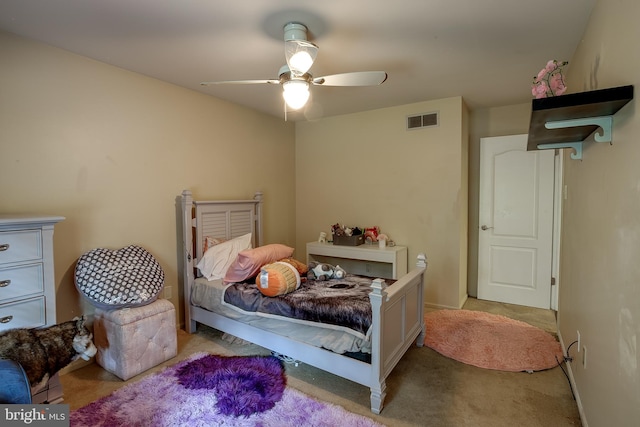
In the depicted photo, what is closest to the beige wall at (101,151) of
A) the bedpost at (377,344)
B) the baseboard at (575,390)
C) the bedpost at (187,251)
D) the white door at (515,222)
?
the bedpost at (187,251)

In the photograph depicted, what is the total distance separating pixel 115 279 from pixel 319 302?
1.57 meters

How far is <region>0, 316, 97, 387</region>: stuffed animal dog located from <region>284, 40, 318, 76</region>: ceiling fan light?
2.11m

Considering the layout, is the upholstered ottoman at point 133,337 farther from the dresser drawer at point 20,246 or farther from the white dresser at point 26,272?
the dresser drawer at point 20,246

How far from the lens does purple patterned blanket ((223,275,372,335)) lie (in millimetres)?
2156

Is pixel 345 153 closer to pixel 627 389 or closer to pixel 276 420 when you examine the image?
pixel 276 420

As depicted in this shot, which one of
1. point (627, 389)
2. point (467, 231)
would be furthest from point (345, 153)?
point (627, 389)

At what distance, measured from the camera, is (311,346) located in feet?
7.65

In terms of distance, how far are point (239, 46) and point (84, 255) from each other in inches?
78.4

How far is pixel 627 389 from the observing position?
1196 millimetres

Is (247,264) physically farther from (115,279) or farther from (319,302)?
(115,279)

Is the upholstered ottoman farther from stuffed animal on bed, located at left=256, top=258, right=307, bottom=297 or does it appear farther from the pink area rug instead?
the pink area rug

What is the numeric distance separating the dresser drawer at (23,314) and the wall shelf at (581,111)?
9.36 ft

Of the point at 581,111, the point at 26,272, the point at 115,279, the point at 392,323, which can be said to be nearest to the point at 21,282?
the point at 26,272

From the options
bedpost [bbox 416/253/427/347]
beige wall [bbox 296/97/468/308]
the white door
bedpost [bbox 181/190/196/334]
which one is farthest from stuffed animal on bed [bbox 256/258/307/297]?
the white door
